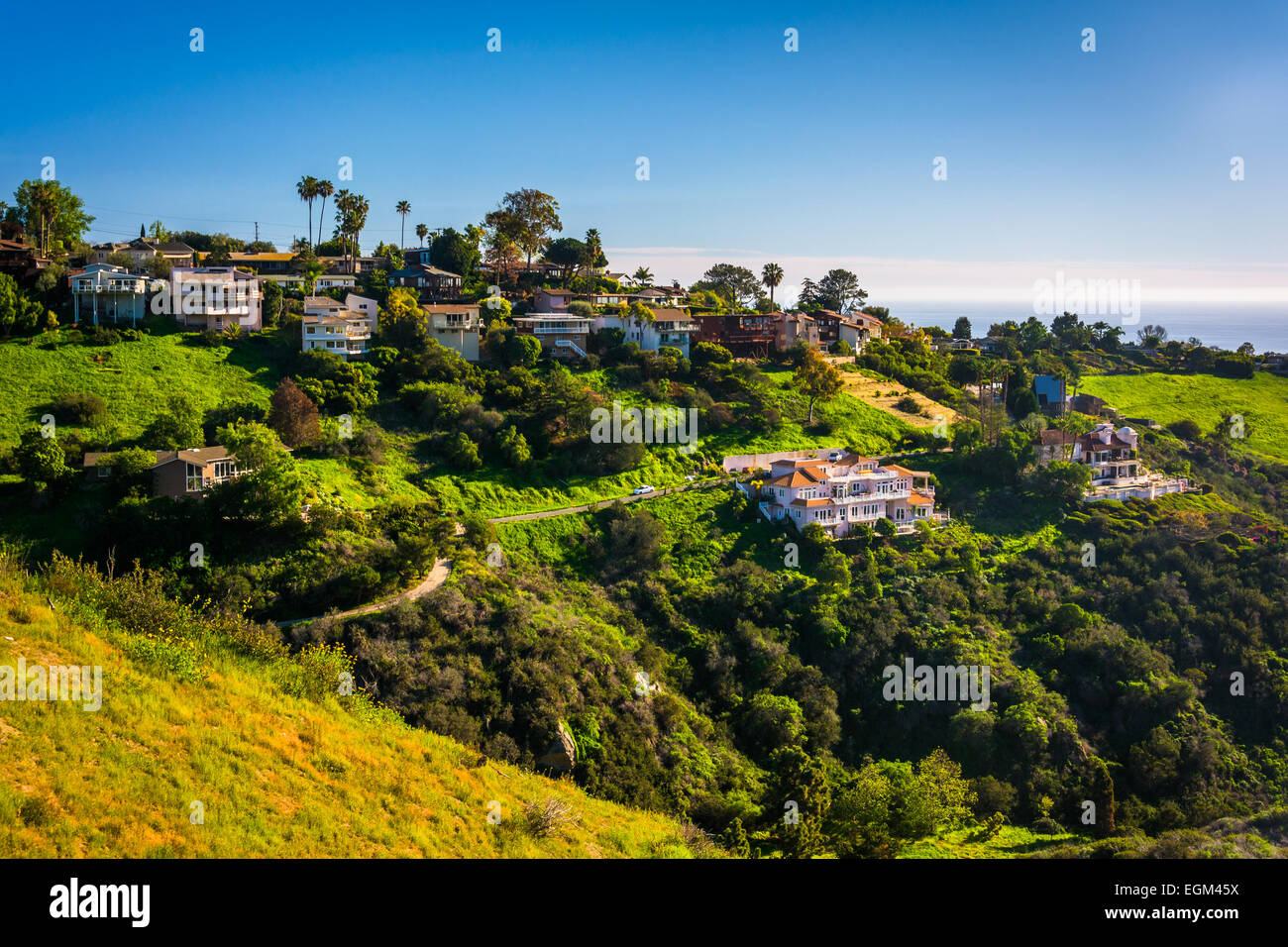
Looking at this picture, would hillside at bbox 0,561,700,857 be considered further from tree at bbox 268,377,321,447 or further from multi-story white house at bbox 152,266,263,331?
multi-story white house at bbox 152,266,263,331

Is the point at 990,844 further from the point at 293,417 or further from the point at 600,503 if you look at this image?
the point at 293,417

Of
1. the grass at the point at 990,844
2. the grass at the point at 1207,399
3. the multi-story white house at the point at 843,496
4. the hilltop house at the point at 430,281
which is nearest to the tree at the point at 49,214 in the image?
the hilltop house at the point at 430,281

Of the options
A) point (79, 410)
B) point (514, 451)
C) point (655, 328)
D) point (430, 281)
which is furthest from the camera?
point (430, 281)

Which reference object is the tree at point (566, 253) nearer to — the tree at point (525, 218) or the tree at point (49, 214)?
the tree at point (525, 218)

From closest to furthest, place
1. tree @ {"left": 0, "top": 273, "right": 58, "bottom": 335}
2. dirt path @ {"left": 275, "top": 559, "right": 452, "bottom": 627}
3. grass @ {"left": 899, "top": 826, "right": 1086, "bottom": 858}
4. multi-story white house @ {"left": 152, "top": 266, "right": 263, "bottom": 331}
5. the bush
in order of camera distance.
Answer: grass @ {"left": 899, "top": 826, "right": 1086, "bottom": 858}, dirt path @ {"left": 275, "top": 559, "right": 452, "bottom": 627}, the bush, tree @ {"left": 0, "top": 273, "right": 58, "bottom": 335}, multi-story white house @ {"left": 152, "top": 266, "right": 263, "bottom": 331}

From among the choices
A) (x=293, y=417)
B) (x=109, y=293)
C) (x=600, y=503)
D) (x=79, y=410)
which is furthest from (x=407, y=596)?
(x=109, y=293)

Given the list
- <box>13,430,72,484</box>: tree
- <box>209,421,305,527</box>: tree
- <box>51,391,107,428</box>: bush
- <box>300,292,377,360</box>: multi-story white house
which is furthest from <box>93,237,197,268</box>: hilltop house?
<box>209,421,305,527</box>: tree
